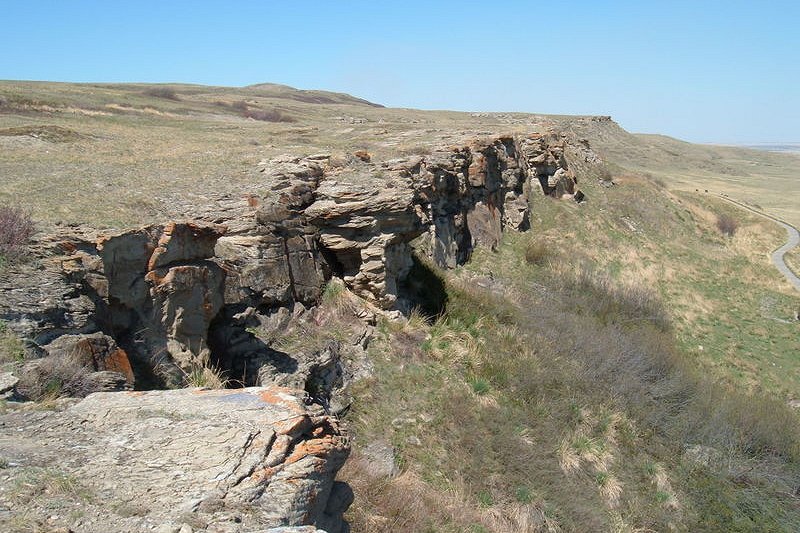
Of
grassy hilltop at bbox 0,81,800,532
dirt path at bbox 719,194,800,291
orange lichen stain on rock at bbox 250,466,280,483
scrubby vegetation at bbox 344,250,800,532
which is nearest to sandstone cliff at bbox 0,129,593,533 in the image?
orange lichen stain on rock at bbox 250,466,280,483

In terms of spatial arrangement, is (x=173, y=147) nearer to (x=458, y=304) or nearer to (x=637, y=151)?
(x=458, y=304)

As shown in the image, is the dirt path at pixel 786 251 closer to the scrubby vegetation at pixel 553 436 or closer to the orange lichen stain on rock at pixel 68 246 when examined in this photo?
the scrubby vegetation at pixel 553 436

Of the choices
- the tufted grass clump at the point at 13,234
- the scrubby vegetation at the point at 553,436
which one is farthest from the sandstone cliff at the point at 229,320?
the scrubby vegetation at the point at 553,436

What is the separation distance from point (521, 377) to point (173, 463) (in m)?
9.10

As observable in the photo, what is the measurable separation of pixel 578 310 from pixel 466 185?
19.4ft

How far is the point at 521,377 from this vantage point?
1232cm

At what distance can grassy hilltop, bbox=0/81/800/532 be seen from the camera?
9242 mm

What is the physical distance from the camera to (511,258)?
22328 millimetres

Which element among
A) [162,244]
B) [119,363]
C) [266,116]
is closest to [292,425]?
[119,363]

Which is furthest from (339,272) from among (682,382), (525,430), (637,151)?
(637,151)

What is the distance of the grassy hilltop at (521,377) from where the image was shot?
9.24m

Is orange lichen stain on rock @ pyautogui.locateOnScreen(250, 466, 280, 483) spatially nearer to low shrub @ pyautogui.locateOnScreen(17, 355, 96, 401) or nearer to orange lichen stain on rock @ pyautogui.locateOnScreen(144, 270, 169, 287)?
low shrub @ pyautogui.locateOnScreen(17, 355, 96, 401)

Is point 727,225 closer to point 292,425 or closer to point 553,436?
point 553,436

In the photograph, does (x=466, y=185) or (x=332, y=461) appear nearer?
(x=332, y=461)
